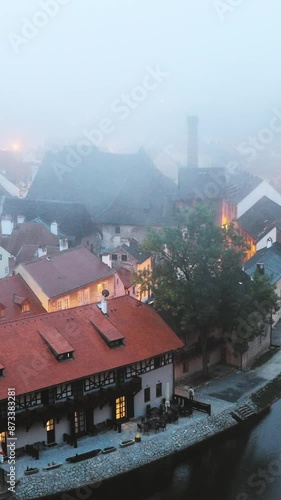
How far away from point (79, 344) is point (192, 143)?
55.4 m

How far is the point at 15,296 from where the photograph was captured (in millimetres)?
44875

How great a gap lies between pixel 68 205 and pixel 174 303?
3120 cm

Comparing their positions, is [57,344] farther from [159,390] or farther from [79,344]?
[159,390]

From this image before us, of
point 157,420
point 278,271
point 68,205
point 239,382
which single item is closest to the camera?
point 157,420

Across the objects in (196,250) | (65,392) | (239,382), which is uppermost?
(196,250)

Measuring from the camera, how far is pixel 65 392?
113 ft

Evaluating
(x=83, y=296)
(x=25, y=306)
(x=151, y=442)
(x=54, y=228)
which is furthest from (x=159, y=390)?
(x=54, y=228)

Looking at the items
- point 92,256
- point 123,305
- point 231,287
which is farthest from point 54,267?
point 231,287

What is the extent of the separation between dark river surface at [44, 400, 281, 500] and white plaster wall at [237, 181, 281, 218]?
40847 mm

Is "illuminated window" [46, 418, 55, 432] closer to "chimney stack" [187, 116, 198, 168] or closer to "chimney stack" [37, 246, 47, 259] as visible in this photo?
"chimney stack" [37, 246, 47, 259]

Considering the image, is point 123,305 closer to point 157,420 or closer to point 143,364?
point 143,364

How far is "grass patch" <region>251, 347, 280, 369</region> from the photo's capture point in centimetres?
4681

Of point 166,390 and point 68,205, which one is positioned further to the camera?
point 68,205

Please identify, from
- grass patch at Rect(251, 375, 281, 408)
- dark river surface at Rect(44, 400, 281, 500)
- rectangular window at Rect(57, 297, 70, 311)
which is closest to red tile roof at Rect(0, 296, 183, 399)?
dark river surface at Rect(44, 400, 281, 500)
